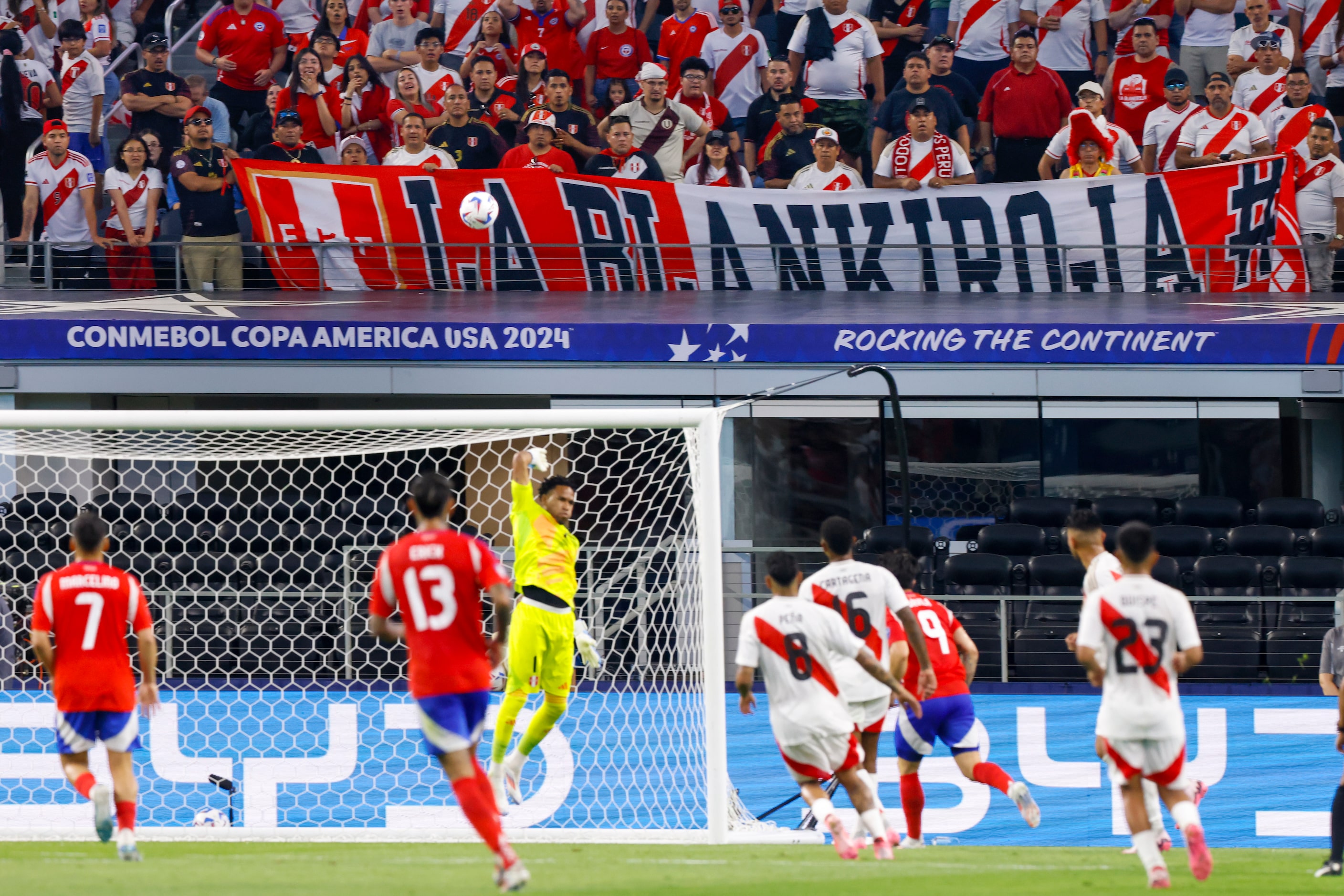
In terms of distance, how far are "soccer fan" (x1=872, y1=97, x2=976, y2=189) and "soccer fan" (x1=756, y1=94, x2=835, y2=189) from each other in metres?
0.77

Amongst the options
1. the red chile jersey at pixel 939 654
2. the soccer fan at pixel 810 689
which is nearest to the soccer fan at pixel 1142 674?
the soccer fan at pixel 810 689

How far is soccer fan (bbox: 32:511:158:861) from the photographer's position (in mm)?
6941

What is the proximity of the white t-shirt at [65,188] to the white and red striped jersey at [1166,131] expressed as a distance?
31.3 feet

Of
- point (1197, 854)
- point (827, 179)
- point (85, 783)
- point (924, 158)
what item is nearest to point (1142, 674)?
point (1197, 854)

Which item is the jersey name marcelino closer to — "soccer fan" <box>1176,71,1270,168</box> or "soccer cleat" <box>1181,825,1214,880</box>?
"soccer cleat" <box>1181,825,1214,880</box>

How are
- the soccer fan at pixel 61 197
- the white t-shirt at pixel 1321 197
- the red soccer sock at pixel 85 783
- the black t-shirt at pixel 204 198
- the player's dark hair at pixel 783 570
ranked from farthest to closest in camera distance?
the soccer fan at pixel 61 197 < the white t-shirt at pixel 1321 197 < the black t-shirt at pixel 204 198 < the player's dark hair at pixel 783 570 < the red soccer sock at pixel 85 783

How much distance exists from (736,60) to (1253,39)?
16.0ft

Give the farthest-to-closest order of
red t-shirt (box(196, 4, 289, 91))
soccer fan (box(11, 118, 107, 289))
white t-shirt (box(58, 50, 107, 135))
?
red t-shirt (box(196, 4, 289, 91))
white t-shirt (box(58, 50, 107, 135))
soccer fan (box(11, 118, 107, 289))

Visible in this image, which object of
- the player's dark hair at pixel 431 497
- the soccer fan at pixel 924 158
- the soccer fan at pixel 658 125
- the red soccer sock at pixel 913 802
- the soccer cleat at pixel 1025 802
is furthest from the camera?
the soccer fan at pixel 658 125

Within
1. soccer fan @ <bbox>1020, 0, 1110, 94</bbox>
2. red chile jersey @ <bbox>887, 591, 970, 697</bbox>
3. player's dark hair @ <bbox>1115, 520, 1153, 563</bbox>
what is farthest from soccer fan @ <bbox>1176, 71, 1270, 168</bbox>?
player's dark hair @ <bbox>1115, 520, 1153, 563</bbox>

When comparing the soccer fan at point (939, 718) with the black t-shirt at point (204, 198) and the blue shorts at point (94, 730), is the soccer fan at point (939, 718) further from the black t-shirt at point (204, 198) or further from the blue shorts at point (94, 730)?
the black t-shirt at point (204, 198)

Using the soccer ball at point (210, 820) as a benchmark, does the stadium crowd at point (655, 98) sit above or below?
above

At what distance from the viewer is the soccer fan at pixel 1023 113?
49.0ft

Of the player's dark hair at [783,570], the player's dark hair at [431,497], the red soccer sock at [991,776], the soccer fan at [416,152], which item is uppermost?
the soccer fan at [416,152]
